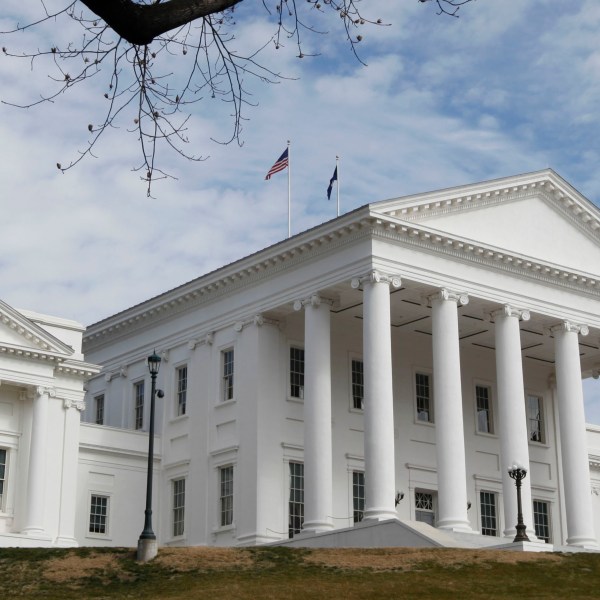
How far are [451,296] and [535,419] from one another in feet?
41.6

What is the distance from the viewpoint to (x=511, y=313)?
4584 centimetres

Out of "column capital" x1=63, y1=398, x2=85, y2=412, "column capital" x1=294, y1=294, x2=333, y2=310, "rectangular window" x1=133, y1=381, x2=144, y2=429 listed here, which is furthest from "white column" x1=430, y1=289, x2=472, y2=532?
"rectangular window" x1=133, y1=381, x2=144, y2=429

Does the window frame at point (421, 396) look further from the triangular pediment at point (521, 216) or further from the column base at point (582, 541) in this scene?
the column base at point (582, 541)

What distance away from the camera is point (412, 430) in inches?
1964

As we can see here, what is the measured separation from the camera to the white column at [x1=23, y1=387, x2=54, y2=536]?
44938 millimetres

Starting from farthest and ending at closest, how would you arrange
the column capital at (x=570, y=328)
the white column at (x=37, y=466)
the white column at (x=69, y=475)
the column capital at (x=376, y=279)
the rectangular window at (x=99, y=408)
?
the rectangular window at (x=99, y=408)
the column capital at (x=570, y=328)
the white column at (x=69, y=475)
the white column at (x=37, y=466)
the column capital at (x=376, y=279)

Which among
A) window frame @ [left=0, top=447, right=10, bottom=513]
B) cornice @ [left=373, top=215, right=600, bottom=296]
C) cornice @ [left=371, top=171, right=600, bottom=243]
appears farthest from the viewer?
window frame @ [left=0, top=447, right=10, bottom=513]

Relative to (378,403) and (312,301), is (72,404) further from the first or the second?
(378,403)

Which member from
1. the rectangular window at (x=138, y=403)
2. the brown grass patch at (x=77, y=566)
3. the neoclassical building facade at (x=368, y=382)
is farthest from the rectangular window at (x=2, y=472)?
the brown grass patch at (x=77, y=566)

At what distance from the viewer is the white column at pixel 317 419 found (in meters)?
41.6

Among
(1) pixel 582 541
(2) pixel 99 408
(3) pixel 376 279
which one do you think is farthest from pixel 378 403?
(2) pixel 99 408

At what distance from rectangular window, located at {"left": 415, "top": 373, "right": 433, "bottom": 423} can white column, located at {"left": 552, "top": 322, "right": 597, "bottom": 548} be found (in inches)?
237

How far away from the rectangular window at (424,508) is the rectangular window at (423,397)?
2.95 m

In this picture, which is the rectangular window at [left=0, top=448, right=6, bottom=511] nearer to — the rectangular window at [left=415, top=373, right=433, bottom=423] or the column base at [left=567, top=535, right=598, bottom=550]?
the rectangular window at [left=415, top=373, right=433, bottom=423]
